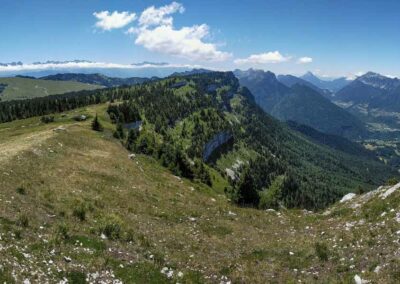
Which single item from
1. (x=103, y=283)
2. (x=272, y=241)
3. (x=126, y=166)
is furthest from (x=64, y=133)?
(x=103, y=283)

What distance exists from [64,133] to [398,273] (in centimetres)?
6607

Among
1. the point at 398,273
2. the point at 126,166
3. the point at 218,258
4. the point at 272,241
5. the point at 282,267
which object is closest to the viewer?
the point at 398,273

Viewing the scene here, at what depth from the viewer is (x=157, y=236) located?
101ft

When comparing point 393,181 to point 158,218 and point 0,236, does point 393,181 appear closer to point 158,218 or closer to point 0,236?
point 158,218

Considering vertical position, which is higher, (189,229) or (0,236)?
(0,236)

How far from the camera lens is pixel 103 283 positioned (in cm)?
2080

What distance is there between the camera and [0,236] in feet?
72.1

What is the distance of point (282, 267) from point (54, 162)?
3503 cm

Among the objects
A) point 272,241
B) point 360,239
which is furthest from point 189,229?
point 360,239

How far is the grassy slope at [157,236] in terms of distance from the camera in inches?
875

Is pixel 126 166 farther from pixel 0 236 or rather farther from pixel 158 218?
pixel 0 236

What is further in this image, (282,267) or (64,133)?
(64,133)

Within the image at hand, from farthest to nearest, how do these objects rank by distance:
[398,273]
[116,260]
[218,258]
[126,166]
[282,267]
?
[126,166] → [218,258] → [282,267] → [116,260] → [398,273]

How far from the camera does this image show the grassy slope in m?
22.2
